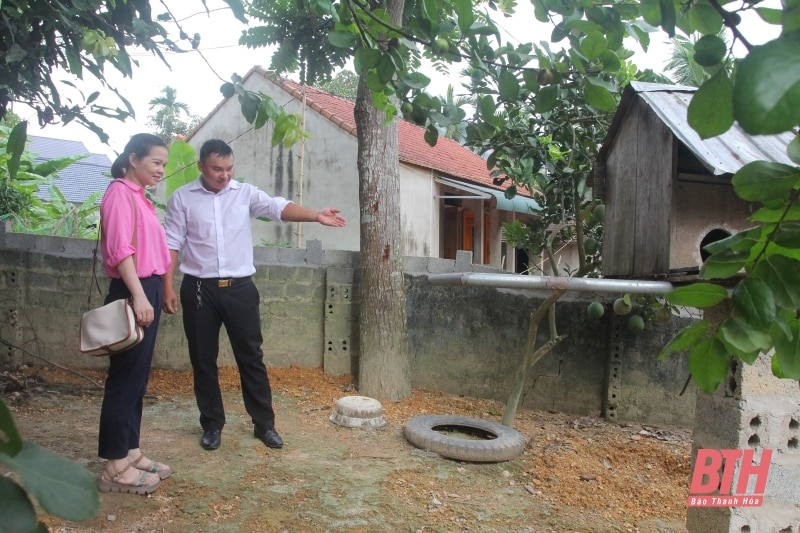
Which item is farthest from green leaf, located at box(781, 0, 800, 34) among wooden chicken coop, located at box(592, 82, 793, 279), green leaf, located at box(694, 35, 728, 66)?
wooden chicken coop, located at box(592, 82, 793, 279)

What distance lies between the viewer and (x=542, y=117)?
4.30 metres

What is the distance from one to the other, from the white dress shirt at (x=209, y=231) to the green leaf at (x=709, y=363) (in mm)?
3006

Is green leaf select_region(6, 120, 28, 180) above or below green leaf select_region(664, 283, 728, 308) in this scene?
above

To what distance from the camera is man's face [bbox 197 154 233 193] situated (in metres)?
3.46

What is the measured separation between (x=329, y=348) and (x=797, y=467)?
3.83 meters

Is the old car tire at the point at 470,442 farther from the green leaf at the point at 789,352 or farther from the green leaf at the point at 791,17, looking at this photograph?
the green leaf at the point at 791,17

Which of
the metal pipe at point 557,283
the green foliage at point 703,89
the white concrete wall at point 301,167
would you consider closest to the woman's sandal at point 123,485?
the metal pipe at point 557,283

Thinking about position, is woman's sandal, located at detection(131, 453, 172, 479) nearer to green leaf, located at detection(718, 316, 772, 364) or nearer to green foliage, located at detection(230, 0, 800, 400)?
green foliage, located at detection(230, 0, 800, 400)

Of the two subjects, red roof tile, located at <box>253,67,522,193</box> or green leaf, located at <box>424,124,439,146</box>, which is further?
red roof tile, located at <box>253,67,522,193</box>

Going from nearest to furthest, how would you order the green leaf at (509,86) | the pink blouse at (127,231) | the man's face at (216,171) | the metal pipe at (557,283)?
1. the green leaf at (509,86)
2. the metal pipe at (557,283)
3. the pink blouse at (127,231)
4. the man's face at (216,171)

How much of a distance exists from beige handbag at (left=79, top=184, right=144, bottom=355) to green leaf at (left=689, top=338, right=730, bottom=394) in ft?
8.12

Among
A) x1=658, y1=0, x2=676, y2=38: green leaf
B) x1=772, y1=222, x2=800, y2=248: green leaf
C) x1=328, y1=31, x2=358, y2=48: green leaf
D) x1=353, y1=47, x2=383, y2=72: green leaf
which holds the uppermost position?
x1=328, y1=31, x2=358, y2=48: green leaf

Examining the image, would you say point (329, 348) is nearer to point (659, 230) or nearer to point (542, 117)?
point (542, 117)

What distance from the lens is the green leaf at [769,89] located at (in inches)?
18.4
